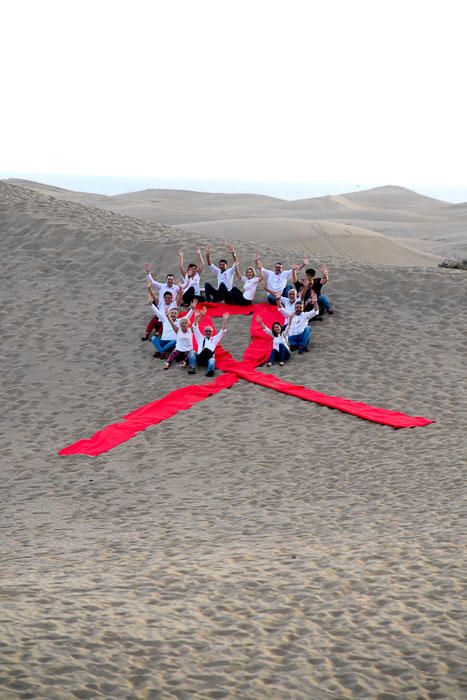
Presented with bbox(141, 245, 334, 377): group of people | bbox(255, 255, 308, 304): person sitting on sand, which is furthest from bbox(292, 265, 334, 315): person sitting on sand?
bbox(255, 255, 308, 304): person sitting on sand

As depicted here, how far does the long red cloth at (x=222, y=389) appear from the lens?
1173 centimetres

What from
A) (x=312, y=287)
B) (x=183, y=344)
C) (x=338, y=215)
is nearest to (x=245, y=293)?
(x=312, y=287)

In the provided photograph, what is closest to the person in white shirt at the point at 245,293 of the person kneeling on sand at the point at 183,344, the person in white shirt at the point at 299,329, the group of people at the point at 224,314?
the group of people at the point at 224,314


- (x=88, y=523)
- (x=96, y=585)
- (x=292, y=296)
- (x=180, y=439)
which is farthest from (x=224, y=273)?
(x=96, y=585)

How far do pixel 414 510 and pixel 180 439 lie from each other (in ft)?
12.4

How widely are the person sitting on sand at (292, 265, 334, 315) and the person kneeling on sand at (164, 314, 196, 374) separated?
2486 mm

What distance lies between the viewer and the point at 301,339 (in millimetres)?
14555

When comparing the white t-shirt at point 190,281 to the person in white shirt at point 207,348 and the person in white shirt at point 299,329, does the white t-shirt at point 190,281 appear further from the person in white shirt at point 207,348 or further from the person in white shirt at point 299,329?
the person in white shirt at point 299,329

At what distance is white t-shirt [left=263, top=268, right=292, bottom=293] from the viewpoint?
52.3 feet

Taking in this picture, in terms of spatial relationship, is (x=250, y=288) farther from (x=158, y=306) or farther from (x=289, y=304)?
(x=158, y=306)

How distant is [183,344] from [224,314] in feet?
2.74

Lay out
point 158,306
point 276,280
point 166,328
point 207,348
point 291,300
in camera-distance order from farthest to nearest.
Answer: point 276,280 → point 158,306 → point 291,300 → point 166,328 → point 207,348

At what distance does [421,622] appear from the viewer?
604cm

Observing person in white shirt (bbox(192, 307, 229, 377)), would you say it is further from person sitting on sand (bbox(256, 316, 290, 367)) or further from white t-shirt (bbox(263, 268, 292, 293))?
white t-shirt (bbox(263, 268, 292, 293))
